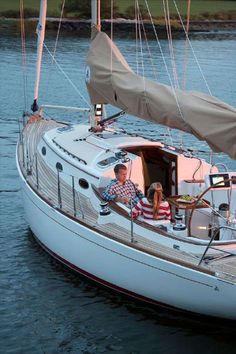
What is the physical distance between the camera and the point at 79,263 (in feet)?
51.4

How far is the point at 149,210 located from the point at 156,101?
2122 mm

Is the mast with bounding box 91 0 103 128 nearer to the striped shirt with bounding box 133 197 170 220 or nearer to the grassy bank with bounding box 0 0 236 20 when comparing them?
the striped shirt with bounding box 133 197 170 220

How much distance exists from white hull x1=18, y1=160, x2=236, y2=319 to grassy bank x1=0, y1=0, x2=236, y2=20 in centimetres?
7256

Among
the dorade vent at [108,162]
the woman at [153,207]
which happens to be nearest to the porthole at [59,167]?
the dorade vent at [108,162]

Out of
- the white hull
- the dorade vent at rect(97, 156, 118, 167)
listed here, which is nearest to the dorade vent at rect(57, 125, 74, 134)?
the white hull

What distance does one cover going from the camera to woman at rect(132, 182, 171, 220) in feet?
47.4

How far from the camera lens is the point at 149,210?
14641 mm

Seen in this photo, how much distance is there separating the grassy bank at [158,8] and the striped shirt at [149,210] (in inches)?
2905

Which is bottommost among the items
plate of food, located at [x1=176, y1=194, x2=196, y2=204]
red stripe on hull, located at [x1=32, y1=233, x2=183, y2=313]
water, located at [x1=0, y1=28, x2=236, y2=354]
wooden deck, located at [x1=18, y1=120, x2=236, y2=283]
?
water, located at [x1=0, y1=28, x2=236, y2=354]

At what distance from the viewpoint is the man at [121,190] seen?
15258 millimetres

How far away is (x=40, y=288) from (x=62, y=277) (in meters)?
0.61

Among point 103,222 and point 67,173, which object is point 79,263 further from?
point 67,173

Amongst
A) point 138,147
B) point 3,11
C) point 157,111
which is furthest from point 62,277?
point 3,11

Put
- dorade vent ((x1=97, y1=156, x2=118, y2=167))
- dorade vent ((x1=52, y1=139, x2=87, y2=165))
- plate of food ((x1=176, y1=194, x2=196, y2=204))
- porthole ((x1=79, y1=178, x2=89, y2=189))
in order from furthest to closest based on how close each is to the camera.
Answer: dorade vent ((x1=52, y1=139, x2=87, y2=165)), porthole ((x1=79, y1=178, x2=89, y2=189)), dorade vent ((x1=97, y1=156, x2=118, y2=167)), plate of food ((x1=176, y1=194, x2=196, y2=204))
